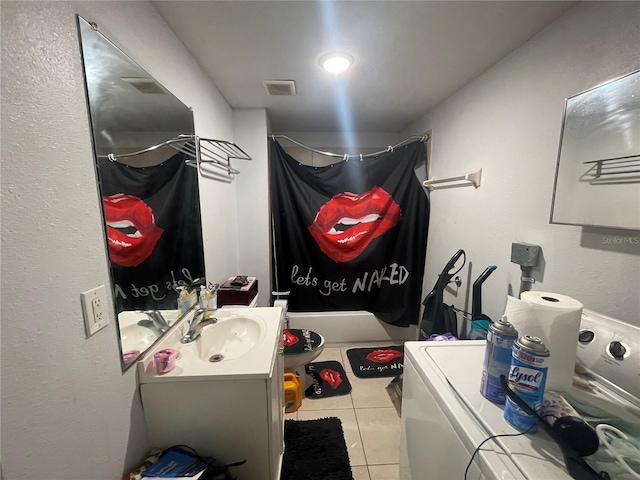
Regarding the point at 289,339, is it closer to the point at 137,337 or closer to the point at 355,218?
the point at 137,337

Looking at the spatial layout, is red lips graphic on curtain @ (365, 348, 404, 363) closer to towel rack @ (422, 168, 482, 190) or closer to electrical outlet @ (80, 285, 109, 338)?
towel rack @ (422, 168, 482, 190)

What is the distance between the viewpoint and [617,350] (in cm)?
77

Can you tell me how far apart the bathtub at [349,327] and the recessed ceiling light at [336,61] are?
7.14 feet

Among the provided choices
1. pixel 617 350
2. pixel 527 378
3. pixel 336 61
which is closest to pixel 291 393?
pixel 527 378

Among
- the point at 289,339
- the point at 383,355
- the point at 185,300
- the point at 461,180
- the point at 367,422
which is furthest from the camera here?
the point at 383,355

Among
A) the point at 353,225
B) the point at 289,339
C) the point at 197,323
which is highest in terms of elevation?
the point at 353,225

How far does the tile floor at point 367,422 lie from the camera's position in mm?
1470

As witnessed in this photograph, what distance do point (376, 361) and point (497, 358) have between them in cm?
188

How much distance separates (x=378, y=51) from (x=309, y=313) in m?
2.29

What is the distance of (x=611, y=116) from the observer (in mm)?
886

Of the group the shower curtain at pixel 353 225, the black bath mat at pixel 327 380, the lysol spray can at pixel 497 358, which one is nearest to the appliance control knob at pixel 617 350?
the lysol spray can at pixel 497 358

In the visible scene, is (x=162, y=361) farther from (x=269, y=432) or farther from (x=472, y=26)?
(x=472, y=26)

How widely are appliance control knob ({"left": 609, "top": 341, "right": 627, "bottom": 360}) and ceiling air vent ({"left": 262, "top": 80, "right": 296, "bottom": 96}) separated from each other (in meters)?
2.03

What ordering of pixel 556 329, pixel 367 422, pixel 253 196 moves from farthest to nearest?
pixel 253 196 → pixel 367 422 → pixel 556 329
